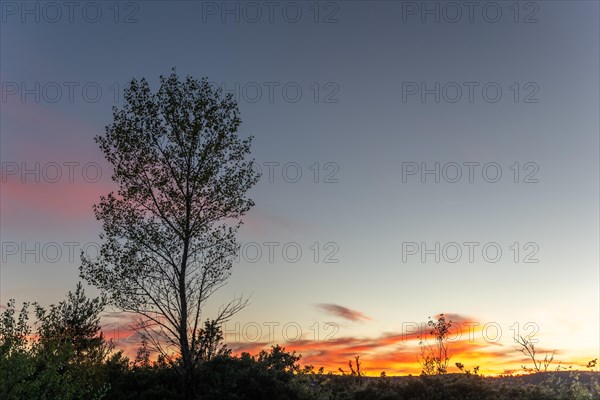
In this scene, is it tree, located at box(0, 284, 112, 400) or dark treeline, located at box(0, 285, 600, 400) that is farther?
dark treeline, located at box(0, 285, 600, 400)

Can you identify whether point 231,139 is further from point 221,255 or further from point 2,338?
point 2,338

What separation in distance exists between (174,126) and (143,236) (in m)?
5.09

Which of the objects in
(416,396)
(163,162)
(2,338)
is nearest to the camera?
(2,338)

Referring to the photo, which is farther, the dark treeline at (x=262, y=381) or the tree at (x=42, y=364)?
the dark treeline at (x=262, y=381)

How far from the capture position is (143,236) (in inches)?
1005

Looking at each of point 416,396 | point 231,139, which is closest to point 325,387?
point 416,396

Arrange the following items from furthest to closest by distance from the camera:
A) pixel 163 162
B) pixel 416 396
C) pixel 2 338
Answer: pixel 163 162
pixel 416 396
pixel 2 338

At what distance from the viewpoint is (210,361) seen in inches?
1055

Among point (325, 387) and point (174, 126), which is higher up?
point (174, 126)

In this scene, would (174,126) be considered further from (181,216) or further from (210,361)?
(210,361)

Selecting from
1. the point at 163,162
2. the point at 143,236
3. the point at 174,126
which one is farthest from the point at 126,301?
the point at 174,126

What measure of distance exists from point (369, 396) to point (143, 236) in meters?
11.8

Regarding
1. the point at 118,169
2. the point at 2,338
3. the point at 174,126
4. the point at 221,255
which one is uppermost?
the point at 174,126

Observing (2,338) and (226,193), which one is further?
(226,193)
